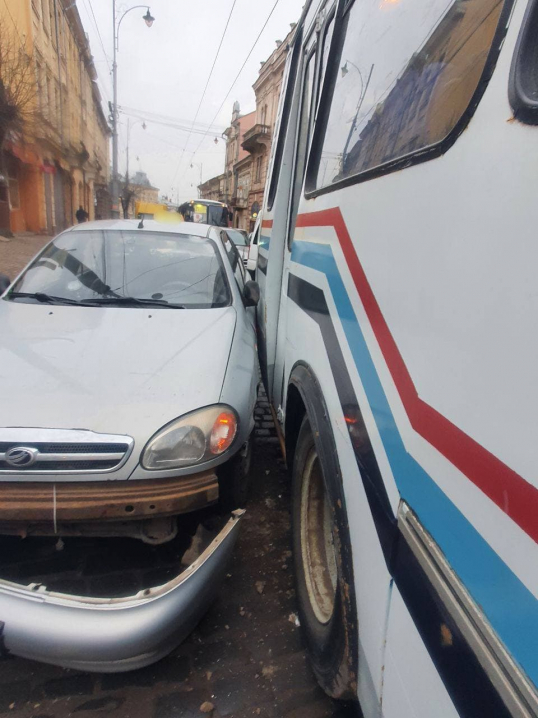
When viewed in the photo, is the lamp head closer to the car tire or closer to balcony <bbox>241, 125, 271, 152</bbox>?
balcony <bbox>241, 125, 271, 152</bbox>

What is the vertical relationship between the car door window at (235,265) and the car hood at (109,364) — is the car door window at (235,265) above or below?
above

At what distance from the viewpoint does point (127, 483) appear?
1955 mm

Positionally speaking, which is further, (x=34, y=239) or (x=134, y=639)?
(x=34, y=239)

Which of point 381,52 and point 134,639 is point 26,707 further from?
point 381,52

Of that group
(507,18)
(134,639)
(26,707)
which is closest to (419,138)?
(507,18)

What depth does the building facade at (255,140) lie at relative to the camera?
29.3m

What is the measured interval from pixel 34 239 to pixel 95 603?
2093cm

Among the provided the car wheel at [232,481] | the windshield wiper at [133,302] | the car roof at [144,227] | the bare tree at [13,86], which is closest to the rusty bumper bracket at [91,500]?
the car wheel at [232,481]

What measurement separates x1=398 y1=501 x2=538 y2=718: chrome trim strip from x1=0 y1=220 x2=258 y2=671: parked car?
1099 millimetres

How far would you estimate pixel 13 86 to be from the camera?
1303cm

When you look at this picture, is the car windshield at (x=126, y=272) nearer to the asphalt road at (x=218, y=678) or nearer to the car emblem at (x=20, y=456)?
the car emblem at (x=20, y=456)

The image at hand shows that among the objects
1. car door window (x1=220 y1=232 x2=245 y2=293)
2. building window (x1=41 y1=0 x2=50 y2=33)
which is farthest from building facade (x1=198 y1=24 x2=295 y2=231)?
car door window (x1=220 y1=232 x2=245 y2=293)

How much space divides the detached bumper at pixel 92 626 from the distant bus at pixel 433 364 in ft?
2.02

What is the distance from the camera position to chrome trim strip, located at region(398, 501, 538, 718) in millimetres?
688
